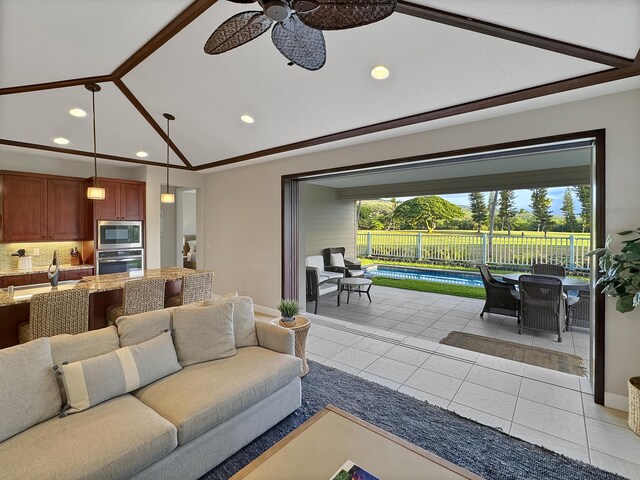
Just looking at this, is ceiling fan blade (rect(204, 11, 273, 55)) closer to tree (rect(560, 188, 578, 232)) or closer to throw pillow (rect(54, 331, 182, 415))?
throw pillow (rect(54, 331, 182, 415))

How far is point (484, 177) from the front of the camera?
650 cm

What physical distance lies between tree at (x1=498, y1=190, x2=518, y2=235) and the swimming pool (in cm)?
214

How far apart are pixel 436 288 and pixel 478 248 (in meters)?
2.70

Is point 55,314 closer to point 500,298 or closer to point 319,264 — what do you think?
point 319,264

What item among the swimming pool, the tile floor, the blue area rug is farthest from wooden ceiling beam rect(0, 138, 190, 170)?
the swimming pool

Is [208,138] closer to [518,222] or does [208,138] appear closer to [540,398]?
[540,398]

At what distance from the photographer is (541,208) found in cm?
941

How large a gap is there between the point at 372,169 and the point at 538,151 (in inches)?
77.8

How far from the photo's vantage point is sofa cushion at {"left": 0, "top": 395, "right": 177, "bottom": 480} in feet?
4.51

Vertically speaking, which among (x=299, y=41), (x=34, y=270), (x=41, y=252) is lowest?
(x=34, y=270)

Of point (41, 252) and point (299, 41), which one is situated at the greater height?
point (299, 41)

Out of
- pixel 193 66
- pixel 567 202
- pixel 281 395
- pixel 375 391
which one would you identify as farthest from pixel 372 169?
pixel 567 202

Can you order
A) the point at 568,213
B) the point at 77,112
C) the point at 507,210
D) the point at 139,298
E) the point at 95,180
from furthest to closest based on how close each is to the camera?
the point at 507,210 < the point at 568,213 < the point at 77,112 < the point at 95,180 < the point at 139,298

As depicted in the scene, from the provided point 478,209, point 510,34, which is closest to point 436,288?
point 478,209
